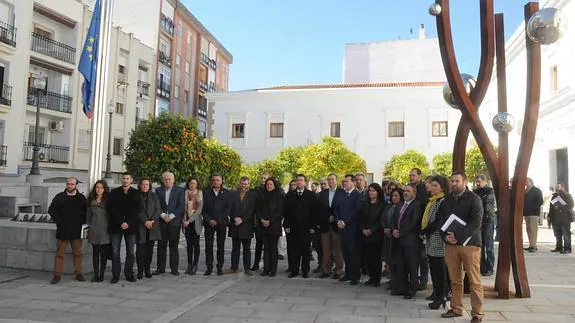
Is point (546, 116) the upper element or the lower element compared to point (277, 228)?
upper

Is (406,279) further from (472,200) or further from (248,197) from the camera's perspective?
(248,197)

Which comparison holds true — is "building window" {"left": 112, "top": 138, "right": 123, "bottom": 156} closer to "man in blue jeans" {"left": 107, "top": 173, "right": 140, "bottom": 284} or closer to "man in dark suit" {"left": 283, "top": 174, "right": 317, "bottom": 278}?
"man in blue jeans" {"left": 107, "top": 173, "right": 140, "bottom": 284}

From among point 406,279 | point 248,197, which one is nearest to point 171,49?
point 248,197

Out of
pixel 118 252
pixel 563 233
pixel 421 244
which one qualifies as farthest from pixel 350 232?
pixel 563 233

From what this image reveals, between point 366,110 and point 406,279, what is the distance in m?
32.1

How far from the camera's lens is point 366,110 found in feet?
126

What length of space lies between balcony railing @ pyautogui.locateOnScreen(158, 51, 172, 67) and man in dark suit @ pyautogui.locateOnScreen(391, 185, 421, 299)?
114 ft

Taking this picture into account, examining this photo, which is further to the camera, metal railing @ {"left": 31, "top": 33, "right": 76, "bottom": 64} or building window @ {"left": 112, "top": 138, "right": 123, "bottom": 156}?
building window @ {"left": 112, "top": 138, "right": 123, "bottom": 156}

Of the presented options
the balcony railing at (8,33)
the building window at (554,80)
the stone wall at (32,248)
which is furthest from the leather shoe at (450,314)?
the balcony railing at (8,33)

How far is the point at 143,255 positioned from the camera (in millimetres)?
8258

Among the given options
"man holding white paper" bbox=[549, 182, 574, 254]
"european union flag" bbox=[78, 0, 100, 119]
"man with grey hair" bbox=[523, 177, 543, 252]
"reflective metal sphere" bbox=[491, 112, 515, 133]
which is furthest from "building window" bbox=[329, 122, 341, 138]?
"reflective metal sphere" bbox=[491, 112, 515, 133]

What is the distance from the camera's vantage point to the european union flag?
917 centimetres

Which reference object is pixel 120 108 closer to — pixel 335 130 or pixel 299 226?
pixel 335 130

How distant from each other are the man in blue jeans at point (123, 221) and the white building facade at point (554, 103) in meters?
16.6
